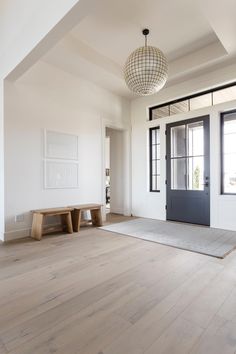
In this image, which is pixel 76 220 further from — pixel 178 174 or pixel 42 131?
pixel 178 174

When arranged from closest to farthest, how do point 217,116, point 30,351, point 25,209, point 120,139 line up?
point 30,351 → point 25,209 → point 217,116 → point 120,139

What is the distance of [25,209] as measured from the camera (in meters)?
3.70

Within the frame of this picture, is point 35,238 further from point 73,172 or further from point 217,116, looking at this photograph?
point 217,116

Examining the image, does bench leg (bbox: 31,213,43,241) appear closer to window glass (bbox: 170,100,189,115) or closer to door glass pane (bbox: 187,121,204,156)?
door glass pane (bbox: 187,121,204,156)

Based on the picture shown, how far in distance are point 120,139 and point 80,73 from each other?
7.03ft

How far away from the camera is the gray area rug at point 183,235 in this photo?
9.82 feet

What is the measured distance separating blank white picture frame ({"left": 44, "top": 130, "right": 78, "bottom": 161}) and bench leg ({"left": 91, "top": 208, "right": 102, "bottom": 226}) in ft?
3.93

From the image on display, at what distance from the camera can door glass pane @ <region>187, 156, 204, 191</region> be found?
176 inches

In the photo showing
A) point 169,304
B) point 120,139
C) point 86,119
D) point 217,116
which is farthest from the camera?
point 120,139

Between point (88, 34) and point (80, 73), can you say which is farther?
point (80, 73)

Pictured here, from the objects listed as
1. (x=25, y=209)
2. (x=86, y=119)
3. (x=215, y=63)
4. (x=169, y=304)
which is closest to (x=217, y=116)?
(x=215, y=63)

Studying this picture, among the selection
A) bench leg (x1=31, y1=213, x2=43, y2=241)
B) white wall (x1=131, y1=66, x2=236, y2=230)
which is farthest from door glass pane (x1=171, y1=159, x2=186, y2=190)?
bench leg (x1=31, y1=213, x2=43, y2=241)

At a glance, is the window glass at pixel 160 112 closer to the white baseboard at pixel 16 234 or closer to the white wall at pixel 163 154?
the white wall at pixel 163 154

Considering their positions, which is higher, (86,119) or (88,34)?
(88,34)
